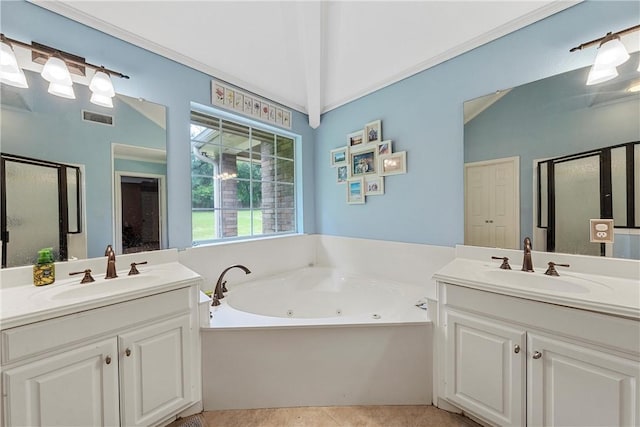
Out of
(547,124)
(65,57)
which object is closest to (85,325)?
(65,57)

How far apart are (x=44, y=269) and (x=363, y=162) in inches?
92.5

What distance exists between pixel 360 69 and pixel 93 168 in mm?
2154

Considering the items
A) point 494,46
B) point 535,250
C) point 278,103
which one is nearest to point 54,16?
point 278,103

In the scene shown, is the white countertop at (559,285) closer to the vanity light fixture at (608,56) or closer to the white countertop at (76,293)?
the vanity light fixture at (608,56)

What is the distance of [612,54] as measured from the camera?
1.25m

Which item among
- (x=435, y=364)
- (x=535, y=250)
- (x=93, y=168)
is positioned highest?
(x=93, y=168)

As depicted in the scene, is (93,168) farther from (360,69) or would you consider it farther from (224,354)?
(360,69)

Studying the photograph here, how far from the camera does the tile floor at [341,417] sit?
4.51 feet

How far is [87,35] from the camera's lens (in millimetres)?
1499

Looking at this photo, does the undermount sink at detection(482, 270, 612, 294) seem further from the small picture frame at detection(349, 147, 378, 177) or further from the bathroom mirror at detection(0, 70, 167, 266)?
the bathroom mirror at detection(0, 70, 167, 266)

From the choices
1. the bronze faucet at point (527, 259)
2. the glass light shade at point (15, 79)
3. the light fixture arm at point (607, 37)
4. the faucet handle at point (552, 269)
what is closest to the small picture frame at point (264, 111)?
the glass light shade at point (15, 79)

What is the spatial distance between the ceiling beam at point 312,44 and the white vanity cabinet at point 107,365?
1903 millimetres

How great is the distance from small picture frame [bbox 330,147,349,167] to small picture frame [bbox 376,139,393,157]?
1.21ft

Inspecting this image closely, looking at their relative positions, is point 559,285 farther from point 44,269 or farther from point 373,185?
point 44,269
